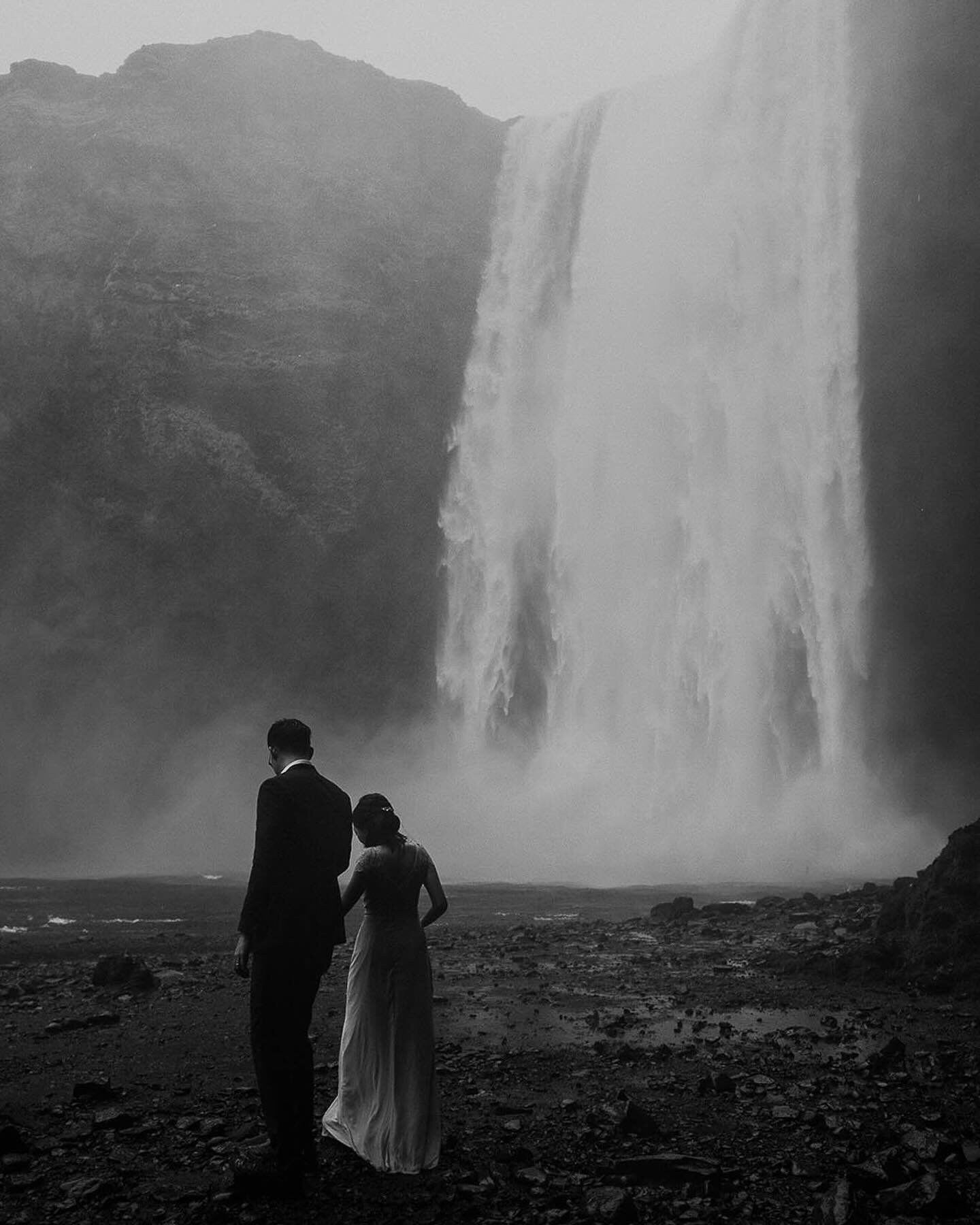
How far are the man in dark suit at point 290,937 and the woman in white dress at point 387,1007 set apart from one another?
0.32 metres

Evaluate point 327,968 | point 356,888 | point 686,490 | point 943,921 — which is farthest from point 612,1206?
point 686,490

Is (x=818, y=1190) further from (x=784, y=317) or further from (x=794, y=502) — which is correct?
(x=784, y=317)

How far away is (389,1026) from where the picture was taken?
17.5 feet

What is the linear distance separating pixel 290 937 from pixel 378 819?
2.79 feet

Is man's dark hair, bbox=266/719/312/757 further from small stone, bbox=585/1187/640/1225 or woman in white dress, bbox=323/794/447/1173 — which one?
small stone, bbox=585/1187/640/1225

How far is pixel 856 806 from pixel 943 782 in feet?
14.2

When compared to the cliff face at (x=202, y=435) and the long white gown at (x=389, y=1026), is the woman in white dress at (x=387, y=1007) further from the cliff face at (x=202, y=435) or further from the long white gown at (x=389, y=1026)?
the cliff face at (x=202, y=435)

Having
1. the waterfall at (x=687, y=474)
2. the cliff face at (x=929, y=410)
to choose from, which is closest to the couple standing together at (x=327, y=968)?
the waterfall at (x=687, y=474)

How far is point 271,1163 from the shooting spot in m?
4.59

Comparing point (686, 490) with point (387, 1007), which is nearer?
point (387, 1007)

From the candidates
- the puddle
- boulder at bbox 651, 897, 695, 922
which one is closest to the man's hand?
the puddle

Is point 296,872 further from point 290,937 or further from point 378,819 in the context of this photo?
point 378,819

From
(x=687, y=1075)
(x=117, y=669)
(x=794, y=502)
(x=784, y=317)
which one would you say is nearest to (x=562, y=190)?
(x=784, y=317)

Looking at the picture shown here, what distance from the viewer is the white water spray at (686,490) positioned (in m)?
31.7
